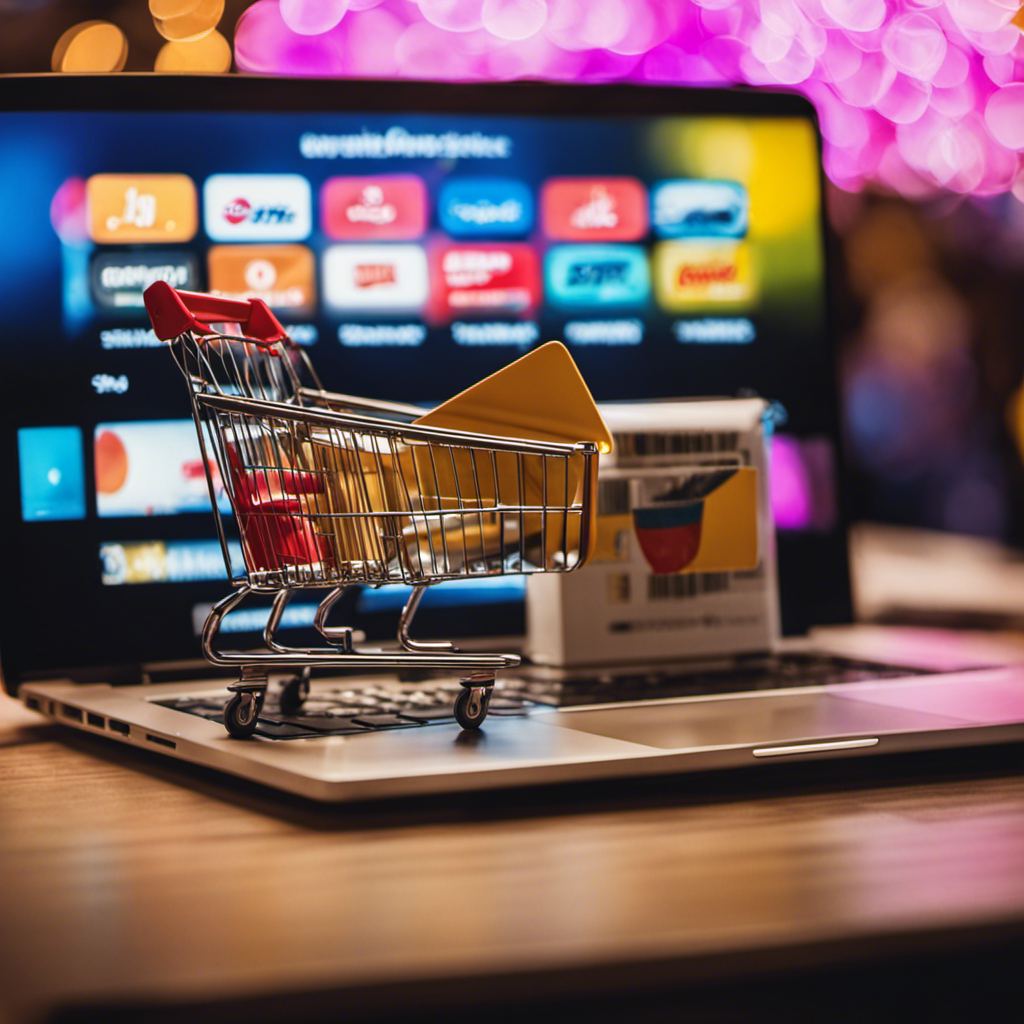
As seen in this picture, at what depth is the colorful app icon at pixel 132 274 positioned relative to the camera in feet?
9.85

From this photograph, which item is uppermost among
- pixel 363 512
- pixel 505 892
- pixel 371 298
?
pixel 371 298

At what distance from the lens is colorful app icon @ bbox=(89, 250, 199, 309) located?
3.00 metres

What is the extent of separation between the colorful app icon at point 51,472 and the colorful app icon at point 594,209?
1.35 m

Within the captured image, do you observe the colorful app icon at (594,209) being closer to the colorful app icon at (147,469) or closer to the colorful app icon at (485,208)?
the colorful app icon at (485,208)

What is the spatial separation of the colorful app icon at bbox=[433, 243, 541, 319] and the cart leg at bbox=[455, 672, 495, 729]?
1.37 m

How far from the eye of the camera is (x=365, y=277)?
314cm

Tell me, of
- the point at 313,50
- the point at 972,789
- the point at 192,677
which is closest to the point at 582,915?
the point at 972,789

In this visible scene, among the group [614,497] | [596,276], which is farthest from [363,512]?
[596,276]

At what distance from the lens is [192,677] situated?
10.1 feet

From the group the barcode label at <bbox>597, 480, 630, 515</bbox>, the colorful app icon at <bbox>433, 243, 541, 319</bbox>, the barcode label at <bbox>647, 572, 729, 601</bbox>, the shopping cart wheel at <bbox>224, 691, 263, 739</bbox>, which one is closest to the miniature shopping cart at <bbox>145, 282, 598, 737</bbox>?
the shopping cart wheel at <bbox>224, 691, 263, 739</bbox>

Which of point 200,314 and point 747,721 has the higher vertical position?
point 200,314

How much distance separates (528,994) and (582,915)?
21cm

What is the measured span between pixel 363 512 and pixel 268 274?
1.21 metres

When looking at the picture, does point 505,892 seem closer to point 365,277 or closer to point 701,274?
point 365,277
